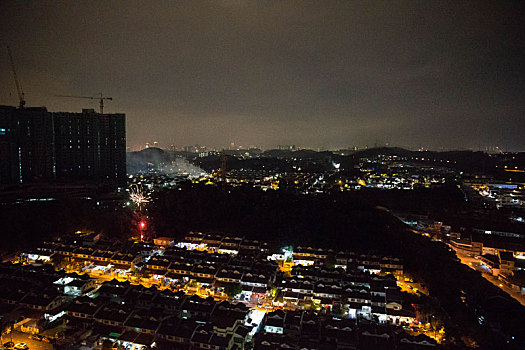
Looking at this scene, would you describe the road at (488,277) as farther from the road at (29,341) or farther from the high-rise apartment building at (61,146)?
the high-rise apartment building at (61,146)

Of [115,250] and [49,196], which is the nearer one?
[115,250]

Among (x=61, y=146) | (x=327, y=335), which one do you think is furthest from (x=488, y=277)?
(x=61, y=146)

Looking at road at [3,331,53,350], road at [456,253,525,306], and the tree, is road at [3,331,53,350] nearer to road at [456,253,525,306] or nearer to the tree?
the tree

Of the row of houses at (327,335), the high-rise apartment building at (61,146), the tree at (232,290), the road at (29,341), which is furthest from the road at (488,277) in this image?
the high-rise apartment building at (61,146)

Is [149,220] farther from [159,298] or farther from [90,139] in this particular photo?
[90,139]

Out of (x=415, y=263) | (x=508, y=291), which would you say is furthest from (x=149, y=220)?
(x=508, y=291)

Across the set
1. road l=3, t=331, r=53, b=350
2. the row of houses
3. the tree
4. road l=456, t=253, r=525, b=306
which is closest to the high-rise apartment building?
road l=3, t=331, r=53, b=350

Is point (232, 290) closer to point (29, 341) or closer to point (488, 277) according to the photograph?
point (29, 341)
